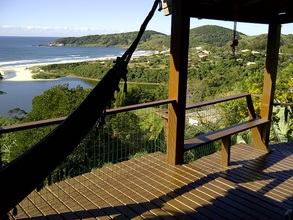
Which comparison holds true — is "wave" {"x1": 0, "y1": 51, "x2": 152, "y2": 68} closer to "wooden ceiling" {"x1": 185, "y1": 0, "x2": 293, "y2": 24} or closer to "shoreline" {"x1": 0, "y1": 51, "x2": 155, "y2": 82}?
"shoreline" {"x1": 0, "y1": 51, "x2": 155, "y2": 82}

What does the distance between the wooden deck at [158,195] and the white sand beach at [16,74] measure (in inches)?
1731

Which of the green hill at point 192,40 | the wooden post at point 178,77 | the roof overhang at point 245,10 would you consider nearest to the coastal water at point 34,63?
the green hill at point 192,40

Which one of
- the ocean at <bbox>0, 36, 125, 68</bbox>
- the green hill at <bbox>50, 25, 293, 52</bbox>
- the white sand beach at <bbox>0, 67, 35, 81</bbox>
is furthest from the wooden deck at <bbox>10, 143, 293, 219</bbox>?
the white sand beach at <bbox>0, 67, 35, 81</bbox>

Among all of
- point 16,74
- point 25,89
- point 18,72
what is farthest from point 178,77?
point 18,72

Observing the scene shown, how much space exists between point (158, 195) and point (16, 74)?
1915 inches

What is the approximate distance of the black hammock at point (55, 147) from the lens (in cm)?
115

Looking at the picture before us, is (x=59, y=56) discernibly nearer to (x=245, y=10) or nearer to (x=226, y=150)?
(x=245, y=10)

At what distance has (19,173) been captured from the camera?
3.87 ft

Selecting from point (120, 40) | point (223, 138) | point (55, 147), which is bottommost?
point (223, 138)

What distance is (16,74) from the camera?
45531 mm

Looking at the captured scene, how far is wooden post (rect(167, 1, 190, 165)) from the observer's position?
287 cm

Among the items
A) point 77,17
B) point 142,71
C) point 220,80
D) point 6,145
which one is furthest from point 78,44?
point 6,145

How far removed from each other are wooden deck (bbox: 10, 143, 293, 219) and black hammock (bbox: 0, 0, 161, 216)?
101 centimetres

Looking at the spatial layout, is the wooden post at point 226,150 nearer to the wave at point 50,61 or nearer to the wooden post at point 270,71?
the wooden post at point 270,71
